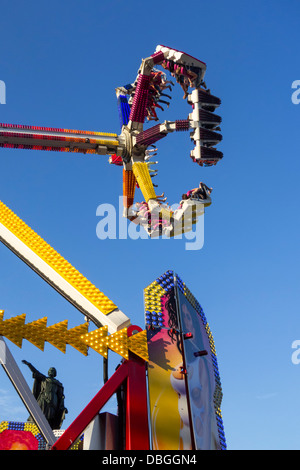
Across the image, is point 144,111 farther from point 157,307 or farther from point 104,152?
point 157,307

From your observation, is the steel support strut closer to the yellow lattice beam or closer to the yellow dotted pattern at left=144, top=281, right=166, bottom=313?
the yellow lattice beam

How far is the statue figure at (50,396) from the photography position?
18.8 meters

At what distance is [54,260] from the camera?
17.0m

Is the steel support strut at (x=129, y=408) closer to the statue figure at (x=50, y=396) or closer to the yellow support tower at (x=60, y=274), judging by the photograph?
the yellow support tower at (x=60, y=274)

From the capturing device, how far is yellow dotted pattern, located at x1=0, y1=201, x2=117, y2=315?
16297mm

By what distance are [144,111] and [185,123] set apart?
2337mm

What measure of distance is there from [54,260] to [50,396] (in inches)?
197

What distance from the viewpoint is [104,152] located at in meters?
19.8

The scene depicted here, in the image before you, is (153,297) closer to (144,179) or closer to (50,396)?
(144,179)

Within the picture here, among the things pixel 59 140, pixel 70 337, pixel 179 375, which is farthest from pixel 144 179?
pixel 179 375

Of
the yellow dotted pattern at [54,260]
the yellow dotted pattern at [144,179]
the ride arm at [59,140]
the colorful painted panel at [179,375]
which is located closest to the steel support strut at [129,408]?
the colorful painted panel at [179,375]

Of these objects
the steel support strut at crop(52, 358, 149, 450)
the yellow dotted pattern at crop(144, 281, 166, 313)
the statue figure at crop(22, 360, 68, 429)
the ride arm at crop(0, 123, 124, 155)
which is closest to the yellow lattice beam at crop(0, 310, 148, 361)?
the steel support strut at crop(52, 358, 149, 450)

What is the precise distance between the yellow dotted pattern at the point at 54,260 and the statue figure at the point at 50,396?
384 cm
